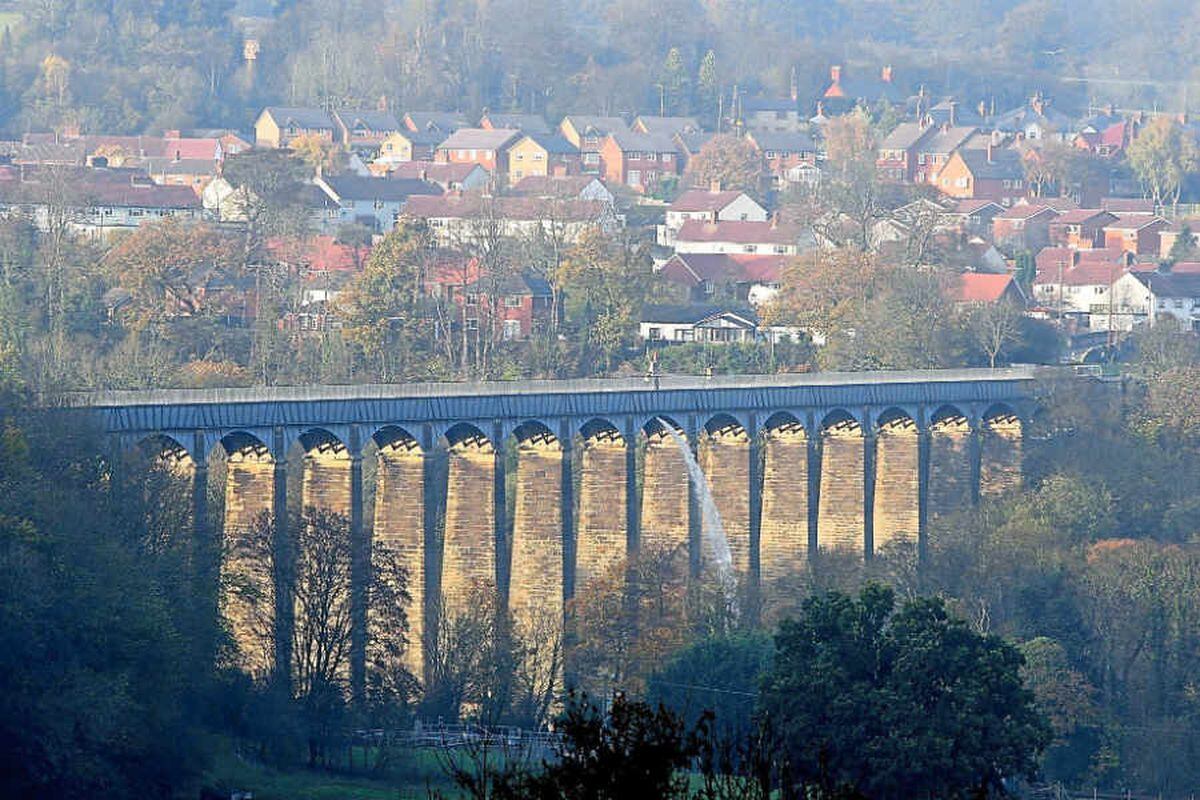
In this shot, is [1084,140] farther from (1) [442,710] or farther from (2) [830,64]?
(1) [442,710]

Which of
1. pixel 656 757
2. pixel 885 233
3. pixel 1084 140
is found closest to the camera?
pixel 656 757

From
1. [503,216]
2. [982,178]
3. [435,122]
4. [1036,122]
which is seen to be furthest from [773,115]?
[503,216]

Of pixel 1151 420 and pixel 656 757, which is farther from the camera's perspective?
pixel 1151 420

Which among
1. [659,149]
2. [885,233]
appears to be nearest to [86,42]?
[659,149]

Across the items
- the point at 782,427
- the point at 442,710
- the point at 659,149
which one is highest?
the point at 659,149

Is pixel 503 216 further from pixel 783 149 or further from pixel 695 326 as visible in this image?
pixel 783 149

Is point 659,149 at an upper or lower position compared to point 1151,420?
upper

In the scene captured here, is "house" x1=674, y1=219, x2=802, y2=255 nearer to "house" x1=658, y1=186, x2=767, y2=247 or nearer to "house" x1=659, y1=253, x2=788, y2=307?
"house" x1=658, y1=186, x2=767, y2=247
